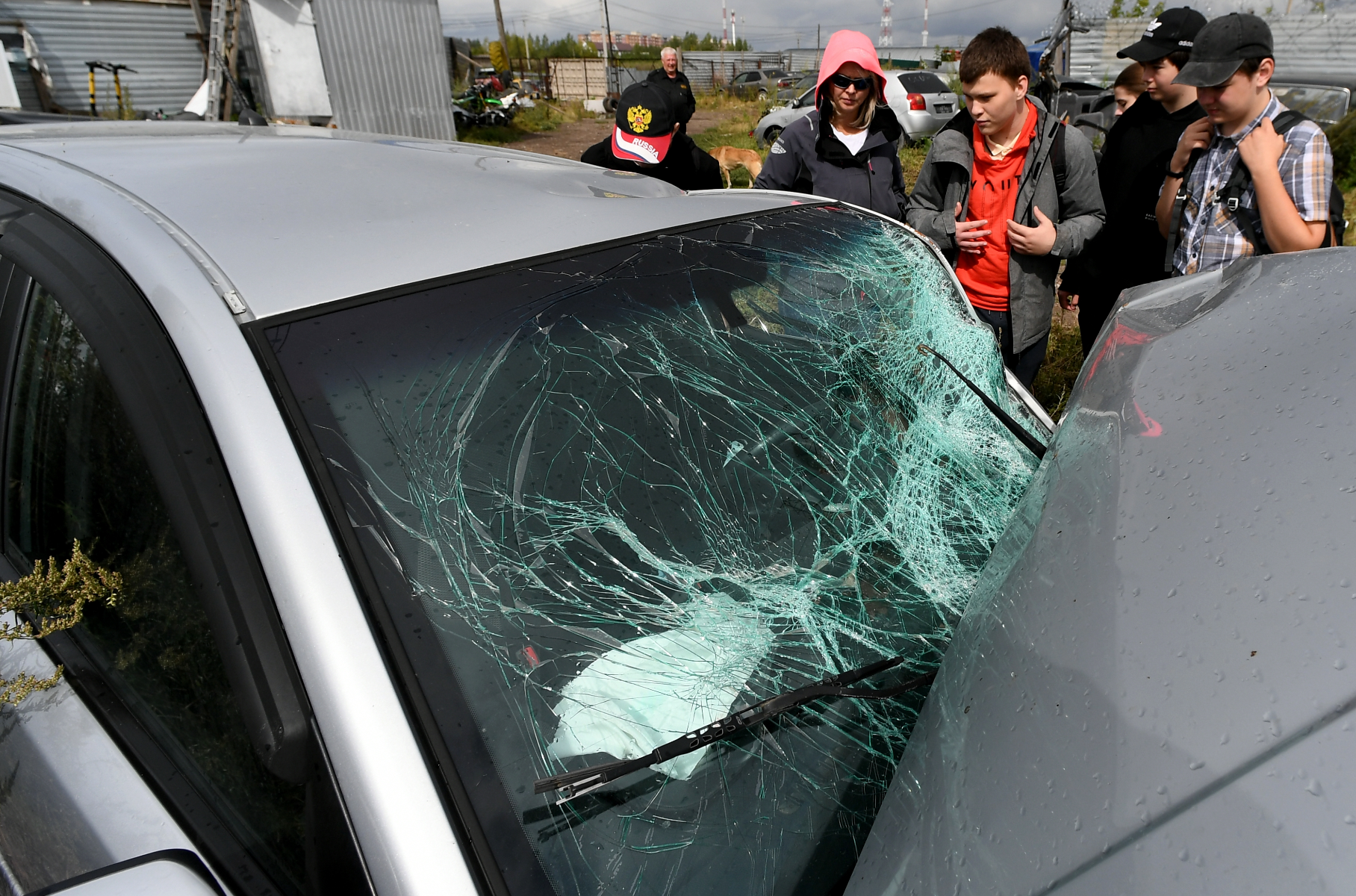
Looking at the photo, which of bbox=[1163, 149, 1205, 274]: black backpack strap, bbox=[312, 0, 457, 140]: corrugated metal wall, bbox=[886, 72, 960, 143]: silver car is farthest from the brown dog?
bbox=[1163, 149, 1205, 274]: black backpack strap

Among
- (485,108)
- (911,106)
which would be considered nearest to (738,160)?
(911,106)

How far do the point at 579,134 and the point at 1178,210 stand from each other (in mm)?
20155

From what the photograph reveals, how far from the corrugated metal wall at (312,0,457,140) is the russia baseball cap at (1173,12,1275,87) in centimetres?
956

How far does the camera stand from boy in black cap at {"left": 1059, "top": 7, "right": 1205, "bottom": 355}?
292cm

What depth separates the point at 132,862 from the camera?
76 centimetres

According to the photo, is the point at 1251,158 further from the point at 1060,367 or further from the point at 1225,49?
the point at 1060,367

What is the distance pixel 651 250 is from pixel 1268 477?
1022mm

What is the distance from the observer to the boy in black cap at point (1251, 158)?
2.16 metres

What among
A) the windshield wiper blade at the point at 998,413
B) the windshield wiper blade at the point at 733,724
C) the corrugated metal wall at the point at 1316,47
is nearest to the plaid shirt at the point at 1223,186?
the windshield wiper blade at the point at 998,413

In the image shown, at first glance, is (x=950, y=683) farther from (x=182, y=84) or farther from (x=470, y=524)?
(x=182, y=84)

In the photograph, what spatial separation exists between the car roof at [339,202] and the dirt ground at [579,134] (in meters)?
13.3

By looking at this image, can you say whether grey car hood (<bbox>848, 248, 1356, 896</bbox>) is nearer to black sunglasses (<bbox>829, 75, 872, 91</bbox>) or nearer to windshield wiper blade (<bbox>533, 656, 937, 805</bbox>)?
windshield wiper blade (<bbox>533, 656, 937, 805</bbox>)

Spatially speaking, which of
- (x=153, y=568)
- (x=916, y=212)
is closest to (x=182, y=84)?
(x=916, y=212)

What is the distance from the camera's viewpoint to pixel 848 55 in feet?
9.32
